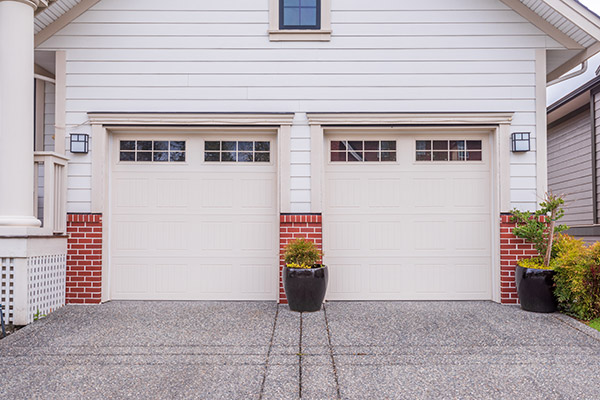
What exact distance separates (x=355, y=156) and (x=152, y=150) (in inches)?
104

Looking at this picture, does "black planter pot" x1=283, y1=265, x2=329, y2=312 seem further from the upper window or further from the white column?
the upper window

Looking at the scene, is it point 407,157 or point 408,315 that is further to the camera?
point 407,157

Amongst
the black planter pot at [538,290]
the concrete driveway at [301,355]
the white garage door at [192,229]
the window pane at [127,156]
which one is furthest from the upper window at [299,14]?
the black planter pot at [538,290]

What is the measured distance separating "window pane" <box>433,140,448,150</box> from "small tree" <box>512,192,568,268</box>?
1173 millimetres

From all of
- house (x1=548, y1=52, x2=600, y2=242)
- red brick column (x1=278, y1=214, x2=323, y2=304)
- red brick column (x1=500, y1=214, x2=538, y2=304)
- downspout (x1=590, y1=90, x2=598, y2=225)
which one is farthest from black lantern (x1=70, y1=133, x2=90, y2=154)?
downspout (x1=590, y1=90, x2=598, y2=225)

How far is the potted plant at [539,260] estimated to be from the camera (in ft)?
17.6

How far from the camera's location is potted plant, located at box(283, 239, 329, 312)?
17.7ft

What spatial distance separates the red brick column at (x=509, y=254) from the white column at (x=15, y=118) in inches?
215

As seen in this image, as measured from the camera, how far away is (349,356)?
3.98 metres

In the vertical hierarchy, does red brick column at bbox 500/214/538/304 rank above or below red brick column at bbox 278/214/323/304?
below

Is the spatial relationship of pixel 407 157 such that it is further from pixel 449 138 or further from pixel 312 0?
pixel 312 0

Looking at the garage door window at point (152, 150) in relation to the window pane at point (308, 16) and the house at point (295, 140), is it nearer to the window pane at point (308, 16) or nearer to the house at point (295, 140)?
the house at point (295, 140)

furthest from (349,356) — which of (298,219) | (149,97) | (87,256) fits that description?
(149,97)

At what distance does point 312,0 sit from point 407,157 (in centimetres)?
238
